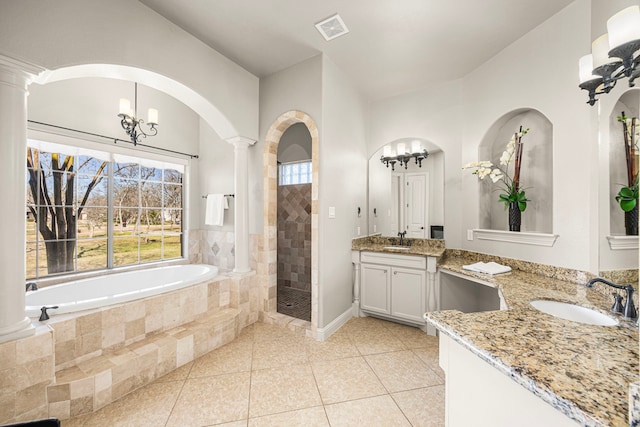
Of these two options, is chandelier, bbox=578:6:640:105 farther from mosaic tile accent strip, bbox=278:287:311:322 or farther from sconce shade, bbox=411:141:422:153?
mosaic tile accent strip, bbox=278:287:311:322

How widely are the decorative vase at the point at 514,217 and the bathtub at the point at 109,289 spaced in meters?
3.16

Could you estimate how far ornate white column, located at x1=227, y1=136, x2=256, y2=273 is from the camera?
10.1ft

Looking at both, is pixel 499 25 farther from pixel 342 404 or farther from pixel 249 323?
pixel 249 323

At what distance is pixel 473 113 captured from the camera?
2861 mm

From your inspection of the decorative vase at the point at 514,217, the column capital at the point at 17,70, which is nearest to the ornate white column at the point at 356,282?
the decorative vase at the point at 514,217

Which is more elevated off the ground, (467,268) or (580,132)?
(580,132)

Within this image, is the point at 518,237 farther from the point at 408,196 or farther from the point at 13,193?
the point at 13,193

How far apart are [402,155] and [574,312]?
235 cm

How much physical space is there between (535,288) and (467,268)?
24.7 inches

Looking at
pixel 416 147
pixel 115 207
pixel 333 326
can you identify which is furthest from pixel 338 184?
pixel 115 207

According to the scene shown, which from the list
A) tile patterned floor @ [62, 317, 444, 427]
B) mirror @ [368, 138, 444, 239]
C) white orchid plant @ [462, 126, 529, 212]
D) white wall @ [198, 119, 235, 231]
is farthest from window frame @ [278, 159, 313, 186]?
tile patterned floor @ [62, 317, 444, 427]

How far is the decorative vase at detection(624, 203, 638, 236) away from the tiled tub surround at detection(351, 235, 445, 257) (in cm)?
138

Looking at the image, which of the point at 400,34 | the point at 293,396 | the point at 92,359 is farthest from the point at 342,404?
the point at 400,34

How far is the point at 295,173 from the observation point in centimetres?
417
